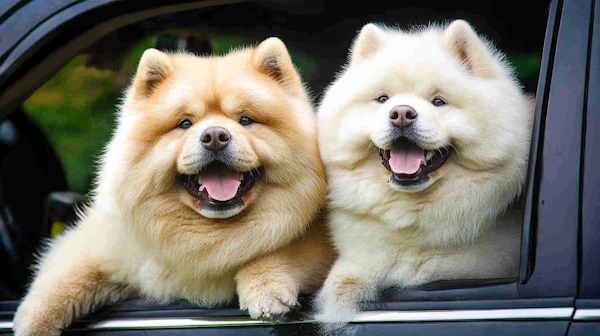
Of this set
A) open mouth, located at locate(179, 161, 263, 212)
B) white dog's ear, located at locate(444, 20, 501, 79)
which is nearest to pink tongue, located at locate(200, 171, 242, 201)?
open mouth, located at locate(179, 161, 263, 212)

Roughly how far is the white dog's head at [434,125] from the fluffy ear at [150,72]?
70 centimetres

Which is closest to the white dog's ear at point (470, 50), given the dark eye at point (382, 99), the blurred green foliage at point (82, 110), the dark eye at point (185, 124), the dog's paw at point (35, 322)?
the dark eye at point (382, 99)

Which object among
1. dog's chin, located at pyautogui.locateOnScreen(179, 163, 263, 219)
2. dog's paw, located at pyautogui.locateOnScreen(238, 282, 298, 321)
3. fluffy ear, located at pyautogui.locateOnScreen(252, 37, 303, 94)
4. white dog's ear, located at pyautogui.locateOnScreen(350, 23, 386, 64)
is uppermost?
white dog's ear, located at pyautogui.locateOnScreen(350, 23, 386, 64)

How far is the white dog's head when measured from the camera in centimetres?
240

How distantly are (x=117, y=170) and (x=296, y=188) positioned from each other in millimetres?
725

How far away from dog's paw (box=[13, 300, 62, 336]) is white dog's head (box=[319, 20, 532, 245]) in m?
1.21

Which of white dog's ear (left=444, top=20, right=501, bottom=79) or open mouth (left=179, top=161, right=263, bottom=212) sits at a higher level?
white dog's ear (left=444, top=20, right=501, bottom=79)

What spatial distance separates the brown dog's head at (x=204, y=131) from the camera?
254 centimetres

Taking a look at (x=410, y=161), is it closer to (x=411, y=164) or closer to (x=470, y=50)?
(x=411, y=164)

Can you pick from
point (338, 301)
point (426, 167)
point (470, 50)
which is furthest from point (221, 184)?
point (470, 50)

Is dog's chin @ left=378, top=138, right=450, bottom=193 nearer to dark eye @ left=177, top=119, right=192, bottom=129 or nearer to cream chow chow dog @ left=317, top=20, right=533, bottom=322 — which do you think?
cream chow chow dog @ left=317, top=20, right=533, bottom=322

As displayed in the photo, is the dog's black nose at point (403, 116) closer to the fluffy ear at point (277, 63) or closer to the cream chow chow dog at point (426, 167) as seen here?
the cream chow chow dog at point (426, 167)

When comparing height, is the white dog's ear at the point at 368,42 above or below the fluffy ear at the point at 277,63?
above

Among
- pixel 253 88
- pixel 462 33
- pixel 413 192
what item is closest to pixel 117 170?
pixel 253 88
